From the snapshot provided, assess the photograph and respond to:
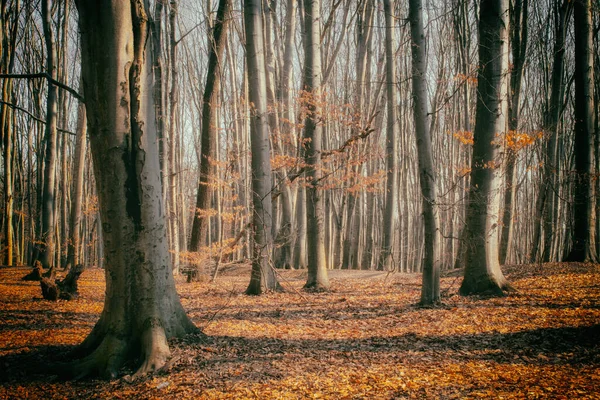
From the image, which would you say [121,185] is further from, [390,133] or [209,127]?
[390,133]

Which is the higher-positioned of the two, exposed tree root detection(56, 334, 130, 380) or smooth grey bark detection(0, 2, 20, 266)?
smooth grey bark detection(0, 2, 20, 266)

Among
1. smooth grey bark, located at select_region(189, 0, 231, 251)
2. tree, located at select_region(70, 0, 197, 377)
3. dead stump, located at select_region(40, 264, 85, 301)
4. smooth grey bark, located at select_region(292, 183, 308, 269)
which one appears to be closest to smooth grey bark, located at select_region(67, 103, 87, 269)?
smooth grey bark, located at select_region(189, 0, 231, 251)

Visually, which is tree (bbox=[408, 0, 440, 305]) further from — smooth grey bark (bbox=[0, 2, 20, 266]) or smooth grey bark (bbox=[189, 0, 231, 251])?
smooth grey bark (bbox=[0, 2, 20, 266])

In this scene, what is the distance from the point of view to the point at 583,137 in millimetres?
10430

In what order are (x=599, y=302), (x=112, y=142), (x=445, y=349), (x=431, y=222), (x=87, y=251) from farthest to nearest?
(x=87, y=251) < (x=431, y=222) < (x=599, y=302) < (x=445, y=349) < (x=112, y=142)

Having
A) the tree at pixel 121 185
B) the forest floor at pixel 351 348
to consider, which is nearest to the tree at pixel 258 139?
the forest floor at pixel 351 348

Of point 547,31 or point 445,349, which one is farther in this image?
point 547,31

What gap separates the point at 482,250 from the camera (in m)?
7.52

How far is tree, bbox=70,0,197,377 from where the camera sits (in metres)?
4.09

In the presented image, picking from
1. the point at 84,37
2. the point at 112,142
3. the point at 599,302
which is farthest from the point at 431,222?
the point at 84,37

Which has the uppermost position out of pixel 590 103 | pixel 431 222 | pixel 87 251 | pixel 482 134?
pixel 590 103

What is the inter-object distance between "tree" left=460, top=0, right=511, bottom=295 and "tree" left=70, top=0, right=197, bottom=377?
6242 millimetres

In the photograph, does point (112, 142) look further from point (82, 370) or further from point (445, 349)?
point (445, 349)

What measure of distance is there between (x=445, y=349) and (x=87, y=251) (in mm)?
31319
